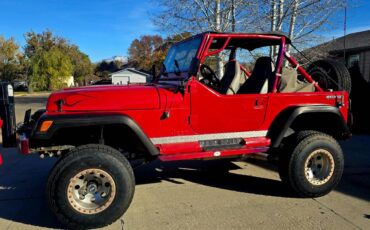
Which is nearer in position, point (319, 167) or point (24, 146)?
point (24, 146)

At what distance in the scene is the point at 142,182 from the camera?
5.32 metres

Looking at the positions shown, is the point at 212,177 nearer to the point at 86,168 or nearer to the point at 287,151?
the point at 287,151

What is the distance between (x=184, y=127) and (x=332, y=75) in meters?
2.53

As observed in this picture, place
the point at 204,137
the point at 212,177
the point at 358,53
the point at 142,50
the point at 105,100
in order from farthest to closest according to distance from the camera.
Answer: the point at 142,50 < the point at 358,53 < the point at 212,177 < the point at 204,137 < the point at 105,100

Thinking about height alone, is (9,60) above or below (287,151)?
above

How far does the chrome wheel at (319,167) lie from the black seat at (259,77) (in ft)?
3.68

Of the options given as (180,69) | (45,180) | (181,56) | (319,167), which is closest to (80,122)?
(180,69)

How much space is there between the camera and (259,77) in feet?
16.2

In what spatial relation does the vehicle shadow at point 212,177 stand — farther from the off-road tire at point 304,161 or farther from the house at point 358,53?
the house at point 358,53

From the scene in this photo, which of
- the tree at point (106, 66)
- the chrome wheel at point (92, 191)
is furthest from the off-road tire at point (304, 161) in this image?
the tree at point (106, 66)

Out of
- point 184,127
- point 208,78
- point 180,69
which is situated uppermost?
point 180,69

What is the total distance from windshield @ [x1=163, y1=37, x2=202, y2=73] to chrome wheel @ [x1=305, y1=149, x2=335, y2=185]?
200 cm

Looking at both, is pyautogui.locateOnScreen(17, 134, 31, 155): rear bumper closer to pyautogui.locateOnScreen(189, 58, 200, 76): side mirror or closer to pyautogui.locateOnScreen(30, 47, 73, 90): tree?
pyautogui.locateOnScreen(189, 58, 200, 76): side mirror

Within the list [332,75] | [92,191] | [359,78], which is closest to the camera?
[92,191]
